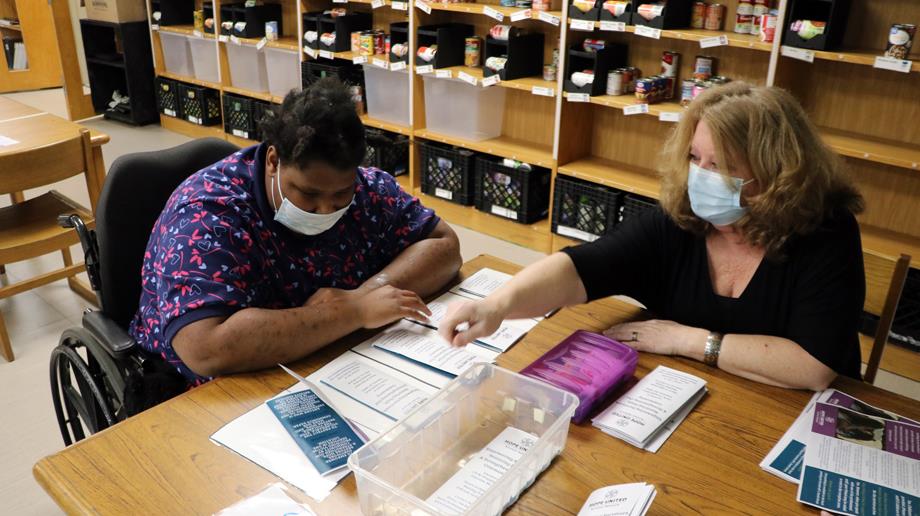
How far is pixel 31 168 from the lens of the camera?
2.61m

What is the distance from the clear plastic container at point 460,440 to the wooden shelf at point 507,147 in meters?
2.53

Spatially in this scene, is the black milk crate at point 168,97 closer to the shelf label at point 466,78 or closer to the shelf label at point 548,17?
the shelf label at point 466,78

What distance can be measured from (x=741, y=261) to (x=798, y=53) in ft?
5.27

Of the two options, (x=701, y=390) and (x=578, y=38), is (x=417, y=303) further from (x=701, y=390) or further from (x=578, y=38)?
(x=578, y=38)

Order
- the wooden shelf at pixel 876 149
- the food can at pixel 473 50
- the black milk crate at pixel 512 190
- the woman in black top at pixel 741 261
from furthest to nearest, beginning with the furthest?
the food can at pixel 473 50
the black milk crate at pixel 512 190
the wooden shelf at pixel 876 149
the woman in black top at pixel 741 261

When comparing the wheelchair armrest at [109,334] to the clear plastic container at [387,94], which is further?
the clear plastic container at [387,94]

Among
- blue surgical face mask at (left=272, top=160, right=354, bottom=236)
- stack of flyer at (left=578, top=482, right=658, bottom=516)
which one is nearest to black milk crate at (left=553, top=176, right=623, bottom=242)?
blue surgical face mask at (left=272, top=160, right=354, bottom=236)

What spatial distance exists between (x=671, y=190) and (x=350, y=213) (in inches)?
29.5

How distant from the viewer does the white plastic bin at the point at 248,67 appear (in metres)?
5.11

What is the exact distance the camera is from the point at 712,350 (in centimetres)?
141

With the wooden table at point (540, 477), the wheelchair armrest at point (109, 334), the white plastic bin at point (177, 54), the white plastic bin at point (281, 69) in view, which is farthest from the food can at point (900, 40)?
the white plastic bin at point (177, 54)

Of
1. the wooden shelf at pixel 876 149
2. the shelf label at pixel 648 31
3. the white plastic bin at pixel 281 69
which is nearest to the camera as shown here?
the wooden shelf at pixel 876 149


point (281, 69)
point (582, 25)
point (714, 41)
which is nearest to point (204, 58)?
point (281, 69)

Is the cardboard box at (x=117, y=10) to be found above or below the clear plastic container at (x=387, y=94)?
above
